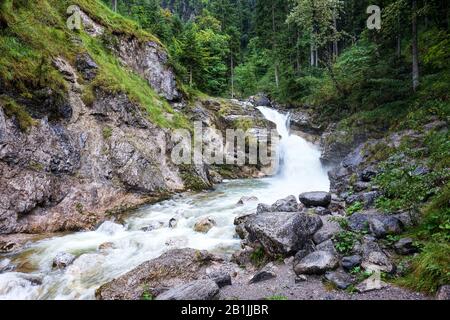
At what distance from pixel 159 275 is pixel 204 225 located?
3.71m

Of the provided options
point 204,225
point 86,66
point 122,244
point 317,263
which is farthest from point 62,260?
point 86,66

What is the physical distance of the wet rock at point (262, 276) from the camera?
6.68 meters

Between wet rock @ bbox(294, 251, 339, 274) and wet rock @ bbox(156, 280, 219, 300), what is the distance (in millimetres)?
1964

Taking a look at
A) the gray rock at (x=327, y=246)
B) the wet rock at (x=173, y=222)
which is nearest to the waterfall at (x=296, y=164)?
the wet rock at (x=173, y=222)

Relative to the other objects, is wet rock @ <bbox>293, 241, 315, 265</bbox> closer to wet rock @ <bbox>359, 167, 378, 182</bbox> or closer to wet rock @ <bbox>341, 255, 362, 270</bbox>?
wet rock @ <bbox>341, 255, 362, 270</bbox>

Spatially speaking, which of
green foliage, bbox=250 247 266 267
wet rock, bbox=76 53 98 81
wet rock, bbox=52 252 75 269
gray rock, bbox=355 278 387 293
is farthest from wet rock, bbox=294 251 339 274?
wet rock, bbox=76 53 98 81

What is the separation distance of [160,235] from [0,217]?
503 centimetres

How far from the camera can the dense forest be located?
7.75 m

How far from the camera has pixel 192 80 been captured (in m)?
27.3

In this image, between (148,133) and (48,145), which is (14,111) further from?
(148,133)

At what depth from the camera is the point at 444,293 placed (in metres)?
4.73

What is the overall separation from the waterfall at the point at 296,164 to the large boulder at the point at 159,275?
11178 mm

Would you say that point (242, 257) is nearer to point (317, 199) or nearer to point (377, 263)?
point (377, 263)
